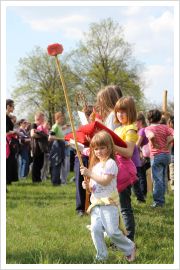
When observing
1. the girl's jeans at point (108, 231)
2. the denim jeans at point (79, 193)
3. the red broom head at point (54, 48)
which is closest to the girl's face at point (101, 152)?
the girl's jeans at point (108, 231)

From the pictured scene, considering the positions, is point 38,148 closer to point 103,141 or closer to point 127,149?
point 127,149

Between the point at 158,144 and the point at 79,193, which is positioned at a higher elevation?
the point at 158,144

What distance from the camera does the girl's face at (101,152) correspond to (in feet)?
15.0

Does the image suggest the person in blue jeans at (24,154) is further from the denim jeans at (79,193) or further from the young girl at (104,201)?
the young girl at (104,201)

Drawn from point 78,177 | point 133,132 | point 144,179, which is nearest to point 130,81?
point 144,179

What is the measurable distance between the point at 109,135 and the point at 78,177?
2.83m

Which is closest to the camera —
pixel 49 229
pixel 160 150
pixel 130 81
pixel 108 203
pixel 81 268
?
pixel 81 268

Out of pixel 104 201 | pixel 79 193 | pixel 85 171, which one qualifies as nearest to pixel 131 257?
pixel 104 201

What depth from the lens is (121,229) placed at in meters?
4.58

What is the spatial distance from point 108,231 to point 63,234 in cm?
135

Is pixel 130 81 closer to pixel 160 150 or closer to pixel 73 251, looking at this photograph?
pixel 160 150

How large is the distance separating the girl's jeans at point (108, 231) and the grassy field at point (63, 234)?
0.10 meters

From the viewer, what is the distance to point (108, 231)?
4.48 metres

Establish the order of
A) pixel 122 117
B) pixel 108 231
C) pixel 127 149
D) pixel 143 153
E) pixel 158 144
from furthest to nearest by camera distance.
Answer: pixel 143 153
pixel 158 144
pixel 122 117
pixel 127 149
pixel 108 231
